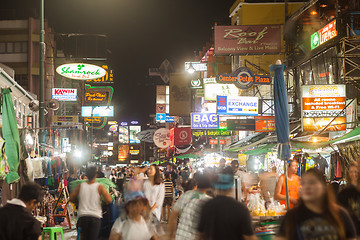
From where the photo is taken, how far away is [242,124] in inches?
938

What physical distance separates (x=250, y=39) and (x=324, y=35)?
4.25m

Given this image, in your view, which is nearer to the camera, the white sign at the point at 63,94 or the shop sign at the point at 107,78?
the white sign at the point at 63,94

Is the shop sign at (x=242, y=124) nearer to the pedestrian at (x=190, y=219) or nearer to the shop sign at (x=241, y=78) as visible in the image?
the shop sign at (x=241, y=78)

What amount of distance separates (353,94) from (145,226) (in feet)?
50.1

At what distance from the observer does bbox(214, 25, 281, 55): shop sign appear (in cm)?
2283

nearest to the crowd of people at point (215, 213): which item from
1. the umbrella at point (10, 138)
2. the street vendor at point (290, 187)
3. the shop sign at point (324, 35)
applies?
the umbrella at point (10, 138)

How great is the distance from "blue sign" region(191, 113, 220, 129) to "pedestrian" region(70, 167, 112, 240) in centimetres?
1910

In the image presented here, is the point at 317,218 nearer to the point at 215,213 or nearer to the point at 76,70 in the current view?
the point at 215,213

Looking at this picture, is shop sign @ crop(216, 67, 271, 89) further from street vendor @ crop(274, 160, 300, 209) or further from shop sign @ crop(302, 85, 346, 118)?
street vendor @ crop(274, 160, 300, 209)

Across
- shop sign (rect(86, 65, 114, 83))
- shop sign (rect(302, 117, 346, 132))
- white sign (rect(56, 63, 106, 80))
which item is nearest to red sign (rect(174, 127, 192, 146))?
shop sign (rect(86, 65, 114, 83))

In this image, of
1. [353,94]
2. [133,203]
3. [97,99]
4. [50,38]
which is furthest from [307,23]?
[50,38]

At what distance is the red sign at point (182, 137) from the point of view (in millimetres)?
36200

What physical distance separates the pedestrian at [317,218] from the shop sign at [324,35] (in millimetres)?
15258

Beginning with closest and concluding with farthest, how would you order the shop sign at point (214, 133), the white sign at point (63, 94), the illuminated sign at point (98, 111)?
the shop sign at point (214, 133)
the white sign at point (63, 94)
the illuminated sign at point (98, 111)
